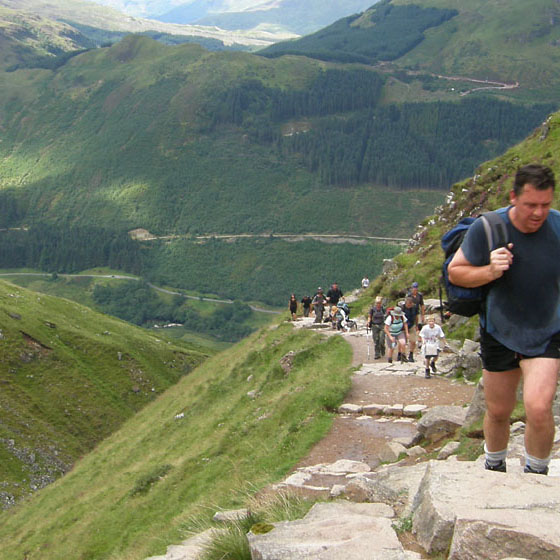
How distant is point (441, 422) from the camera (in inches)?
574

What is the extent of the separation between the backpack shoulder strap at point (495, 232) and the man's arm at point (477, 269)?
0.31 feet

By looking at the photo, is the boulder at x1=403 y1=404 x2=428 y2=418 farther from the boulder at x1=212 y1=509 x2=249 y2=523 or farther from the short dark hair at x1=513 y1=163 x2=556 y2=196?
the short dark hair at x1=513 y1=163 x2=556 y2=196

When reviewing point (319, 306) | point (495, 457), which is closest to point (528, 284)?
point (495, 457)

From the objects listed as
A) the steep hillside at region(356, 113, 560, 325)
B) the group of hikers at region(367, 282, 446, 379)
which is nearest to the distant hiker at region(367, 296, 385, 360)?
the group of hikers at region(367, 282, 446, 379)

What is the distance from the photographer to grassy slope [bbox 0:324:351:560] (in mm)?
17109

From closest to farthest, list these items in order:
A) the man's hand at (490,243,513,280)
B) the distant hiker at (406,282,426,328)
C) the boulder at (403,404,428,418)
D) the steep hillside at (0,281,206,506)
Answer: the man's hand at (490,243,513,280)
the boulder at (403,404,428,418)
the distant hiker at (406,282,426,328)
the steep hillside at (0,281,206,506)

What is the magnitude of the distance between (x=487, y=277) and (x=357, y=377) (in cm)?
1656

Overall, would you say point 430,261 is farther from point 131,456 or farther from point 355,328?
point 131,456

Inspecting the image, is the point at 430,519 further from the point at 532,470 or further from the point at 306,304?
the point at 306,304

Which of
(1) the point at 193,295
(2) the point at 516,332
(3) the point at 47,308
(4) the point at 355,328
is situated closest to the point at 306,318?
(4) the point at 355,328

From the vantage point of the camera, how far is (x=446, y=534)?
6.34 metres

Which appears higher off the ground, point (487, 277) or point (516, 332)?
point (487, 277)

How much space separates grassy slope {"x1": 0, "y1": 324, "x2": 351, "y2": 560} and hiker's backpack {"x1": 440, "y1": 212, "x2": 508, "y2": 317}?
213 inches

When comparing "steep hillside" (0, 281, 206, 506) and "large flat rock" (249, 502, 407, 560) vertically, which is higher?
"large flat rock" (249, 502, 407, 560)
